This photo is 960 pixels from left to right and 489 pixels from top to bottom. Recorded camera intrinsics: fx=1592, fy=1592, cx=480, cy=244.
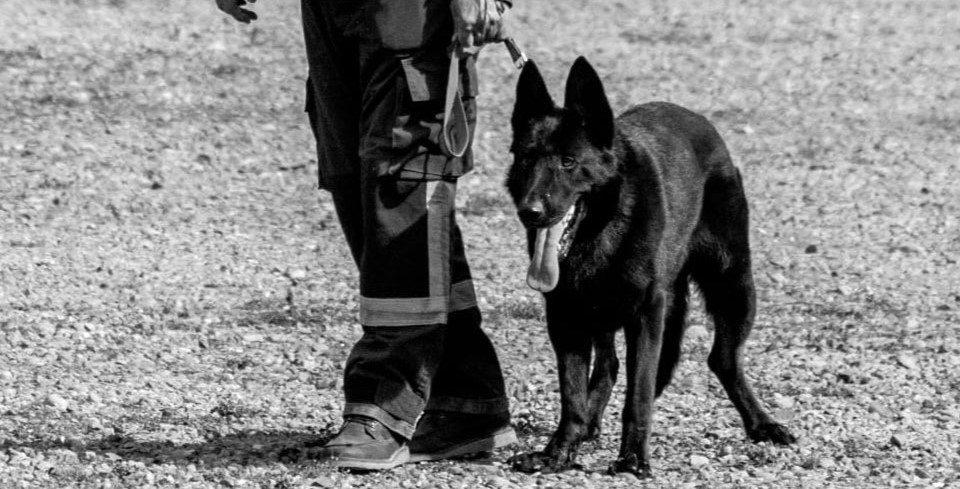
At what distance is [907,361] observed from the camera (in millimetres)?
6875

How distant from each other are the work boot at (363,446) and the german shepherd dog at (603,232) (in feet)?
1.50

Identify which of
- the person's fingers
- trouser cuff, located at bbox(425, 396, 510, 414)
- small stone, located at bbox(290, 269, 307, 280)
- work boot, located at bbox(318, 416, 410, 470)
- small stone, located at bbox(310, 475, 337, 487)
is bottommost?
small stone, located at bbox(290, 269, 307, 280)

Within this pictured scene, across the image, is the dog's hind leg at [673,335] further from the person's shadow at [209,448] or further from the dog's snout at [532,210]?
the person's shadow at [209,448]

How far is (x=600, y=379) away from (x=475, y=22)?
1472 mm

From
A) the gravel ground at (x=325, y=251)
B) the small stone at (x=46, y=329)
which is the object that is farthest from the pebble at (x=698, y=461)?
the small stone at (x=46, y=329)

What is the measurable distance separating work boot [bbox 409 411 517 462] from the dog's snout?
0.81 meters

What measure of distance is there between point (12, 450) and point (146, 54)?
8303 mm

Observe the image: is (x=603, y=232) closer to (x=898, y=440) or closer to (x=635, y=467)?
(x=635, y=467)

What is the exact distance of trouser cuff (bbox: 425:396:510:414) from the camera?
17.6 ft

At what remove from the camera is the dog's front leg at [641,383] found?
17.1 ft

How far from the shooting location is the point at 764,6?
56.4ft

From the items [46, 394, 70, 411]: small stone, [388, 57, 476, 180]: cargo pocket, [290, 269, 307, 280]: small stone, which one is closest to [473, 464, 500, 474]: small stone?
[388, 57, 476, 180]: cargo pocket

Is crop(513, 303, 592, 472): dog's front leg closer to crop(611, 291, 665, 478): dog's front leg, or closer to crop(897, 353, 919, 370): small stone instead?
crop(611, 291, 665, 478): dog's front leg

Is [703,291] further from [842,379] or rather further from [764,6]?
[764,6]
